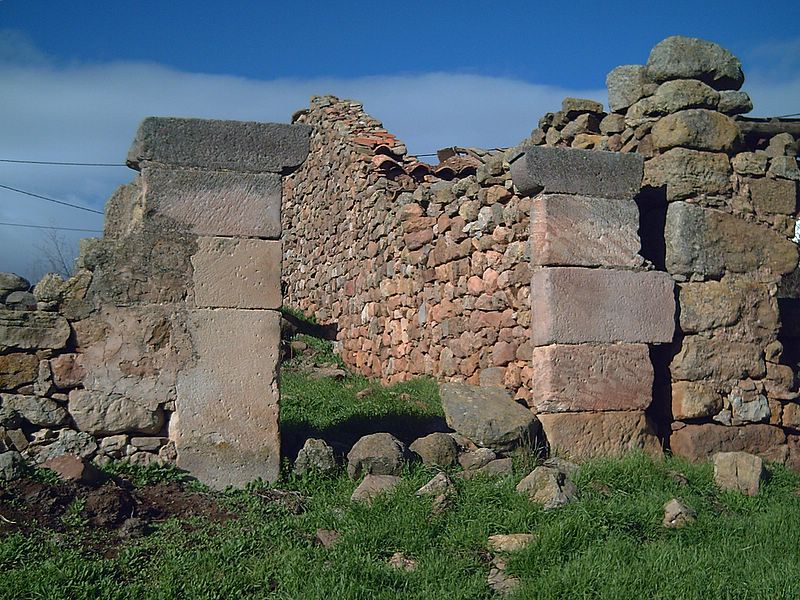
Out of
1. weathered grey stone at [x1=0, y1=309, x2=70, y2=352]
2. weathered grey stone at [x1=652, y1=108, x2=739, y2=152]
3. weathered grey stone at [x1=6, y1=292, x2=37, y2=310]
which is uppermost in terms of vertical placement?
weathered grey stone at [x1=652, y1=108, x2=739, y2=152]

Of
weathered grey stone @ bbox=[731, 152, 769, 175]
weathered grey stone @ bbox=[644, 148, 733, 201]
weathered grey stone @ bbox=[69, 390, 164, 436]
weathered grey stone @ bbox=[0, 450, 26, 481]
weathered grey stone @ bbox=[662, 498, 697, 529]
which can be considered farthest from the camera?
weathered grey stone @ bbox=[731, 152, 769, 175]

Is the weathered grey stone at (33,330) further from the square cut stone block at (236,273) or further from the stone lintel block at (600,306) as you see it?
the stone lintel block at (600,306)

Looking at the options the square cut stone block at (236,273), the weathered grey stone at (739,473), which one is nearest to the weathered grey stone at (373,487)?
the square cut stone block at (236,273)

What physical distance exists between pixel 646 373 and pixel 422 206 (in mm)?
3282

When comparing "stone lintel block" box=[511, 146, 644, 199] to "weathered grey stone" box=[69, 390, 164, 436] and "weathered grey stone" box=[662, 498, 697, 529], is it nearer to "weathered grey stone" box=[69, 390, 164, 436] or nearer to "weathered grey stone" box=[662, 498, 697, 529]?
"weathered grey stone" box=[662, 498, 697, 529]

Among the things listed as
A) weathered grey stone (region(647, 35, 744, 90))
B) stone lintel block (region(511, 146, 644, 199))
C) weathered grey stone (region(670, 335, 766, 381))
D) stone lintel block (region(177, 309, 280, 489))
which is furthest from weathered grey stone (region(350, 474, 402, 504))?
weathered grey stone (region(647, 35, 744, 90))

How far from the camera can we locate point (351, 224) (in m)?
11.1

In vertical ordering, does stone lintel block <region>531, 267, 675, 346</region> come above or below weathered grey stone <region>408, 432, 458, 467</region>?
above

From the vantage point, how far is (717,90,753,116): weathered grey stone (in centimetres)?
705

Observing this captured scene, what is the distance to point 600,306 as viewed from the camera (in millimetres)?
6375

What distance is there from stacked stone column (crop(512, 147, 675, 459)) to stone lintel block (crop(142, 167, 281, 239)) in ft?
6.29

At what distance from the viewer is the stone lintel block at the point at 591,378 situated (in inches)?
245

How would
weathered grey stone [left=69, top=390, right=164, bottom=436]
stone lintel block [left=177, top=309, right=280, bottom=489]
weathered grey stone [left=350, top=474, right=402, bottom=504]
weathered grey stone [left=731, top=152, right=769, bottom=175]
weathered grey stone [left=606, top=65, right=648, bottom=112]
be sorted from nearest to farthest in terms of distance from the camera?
weathered grey stone [left=350, top=474, right=402, bottom=504] → weathered grey stone [left=69, top=390, right=164, bottom=436] → stone lintel block [left=177, top=309, right=280, bottom=489] → weathered grey stone [left=731, top=152, right=769, bottom=175] → weathered grey stone [left=606, top=65, right=648, bottom=112]

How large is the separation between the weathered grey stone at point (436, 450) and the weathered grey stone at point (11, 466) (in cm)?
236
